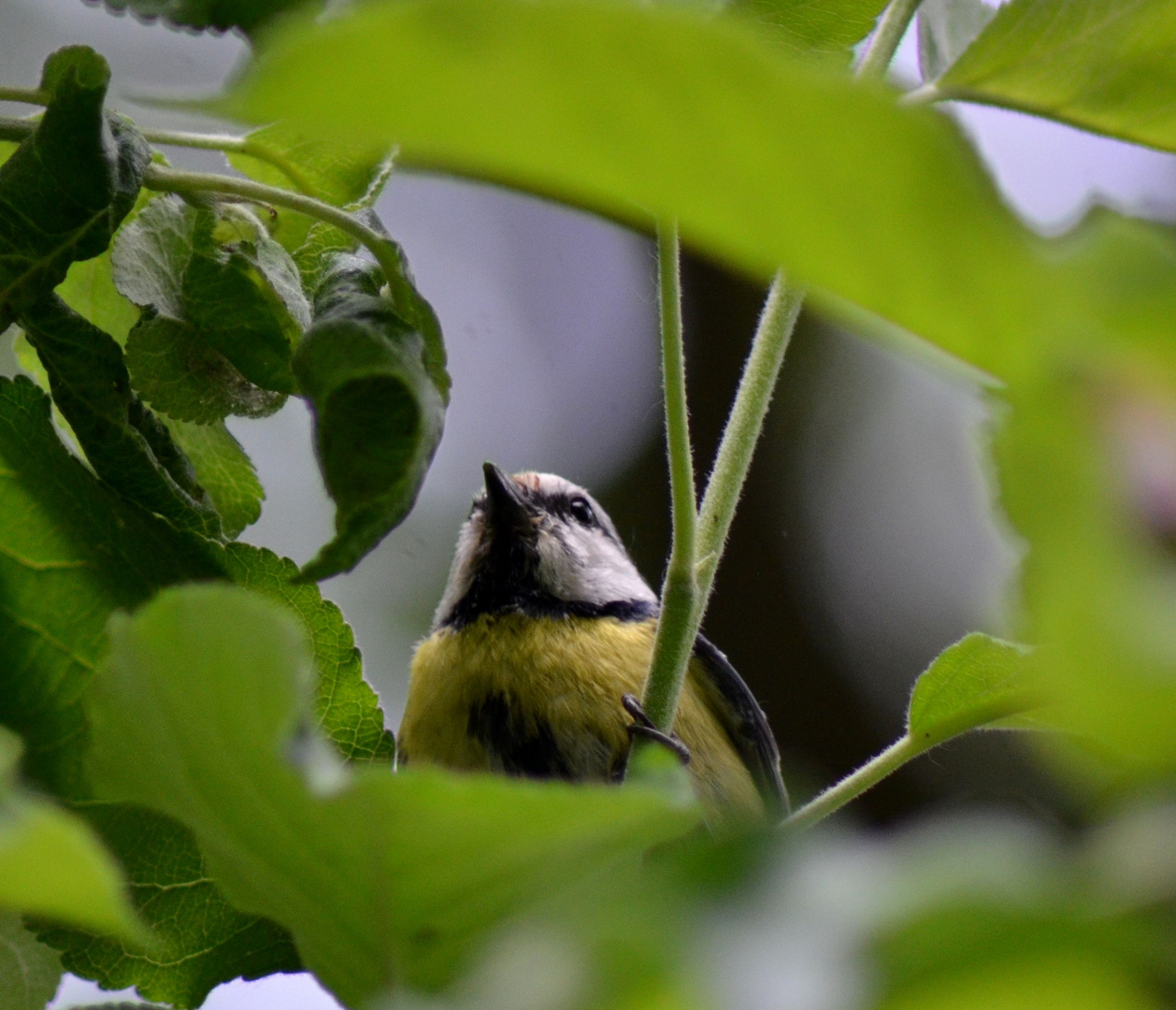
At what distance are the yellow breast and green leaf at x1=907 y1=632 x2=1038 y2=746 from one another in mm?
628

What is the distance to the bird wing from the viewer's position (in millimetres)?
1700

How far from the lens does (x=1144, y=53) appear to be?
0.60 m

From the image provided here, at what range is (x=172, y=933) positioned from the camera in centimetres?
66

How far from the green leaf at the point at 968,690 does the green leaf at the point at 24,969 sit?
0.49 meters

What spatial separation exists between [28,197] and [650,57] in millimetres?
480

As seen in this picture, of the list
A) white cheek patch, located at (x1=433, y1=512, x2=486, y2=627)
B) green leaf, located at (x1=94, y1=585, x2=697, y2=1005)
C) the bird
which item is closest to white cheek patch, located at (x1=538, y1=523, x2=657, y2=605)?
the bird

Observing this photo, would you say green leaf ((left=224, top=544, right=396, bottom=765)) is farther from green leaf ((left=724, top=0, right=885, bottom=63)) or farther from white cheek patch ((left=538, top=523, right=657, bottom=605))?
white cheek patch ((left=538, top=523, right=657, bottom=605))

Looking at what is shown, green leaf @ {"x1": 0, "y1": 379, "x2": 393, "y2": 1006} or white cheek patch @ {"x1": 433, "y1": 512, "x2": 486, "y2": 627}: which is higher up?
green leaf @ {"x1": 0, "y1": 379, "x2": 393, "y2": 1006}

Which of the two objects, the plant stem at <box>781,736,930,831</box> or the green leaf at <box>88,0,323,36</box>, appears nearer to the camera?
the green leaf at <box>88,0,323,36</box>

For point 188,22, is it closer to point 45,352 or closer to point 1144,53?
point 45,352

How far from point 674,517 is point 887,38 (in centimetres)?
34

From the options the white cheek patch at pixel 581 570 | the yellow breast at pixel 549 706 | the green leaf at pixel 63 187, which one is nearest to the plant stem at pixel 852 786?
the green leaf at pixel 63 187

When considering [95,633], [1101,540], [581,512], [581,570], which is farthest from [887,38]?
[581,512]

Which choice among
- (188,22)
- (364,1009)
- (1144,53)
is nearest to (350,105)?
(364,1009)
